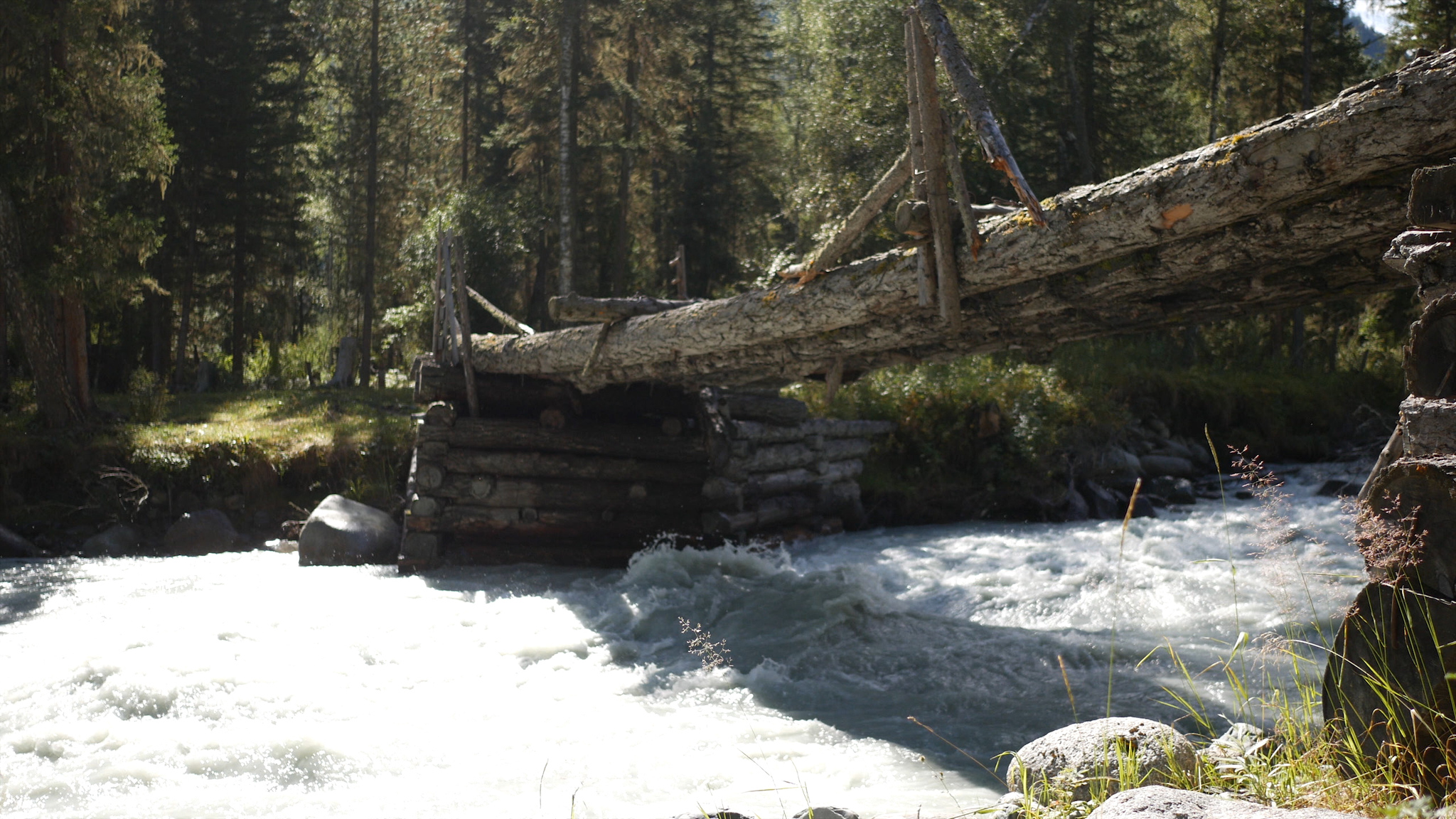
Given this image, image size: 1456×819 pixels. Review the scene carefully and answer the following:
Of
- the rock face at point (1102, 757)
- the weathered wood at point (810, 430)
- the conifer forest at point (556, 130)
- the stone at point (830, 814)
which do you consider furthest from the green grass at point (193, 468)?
the rock face at point (1102, 757)

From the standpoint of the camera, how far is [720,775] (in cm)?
412

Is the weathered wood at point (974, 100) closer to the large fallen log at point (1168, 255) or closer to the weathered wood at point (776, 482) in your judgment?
the large fallen log at point (1168, 255)

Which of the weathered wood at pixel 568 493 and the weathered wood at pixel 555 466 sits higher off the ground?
the weathered wood at pixel 555 466

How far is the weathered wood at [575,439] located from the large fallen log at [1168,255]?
281cm

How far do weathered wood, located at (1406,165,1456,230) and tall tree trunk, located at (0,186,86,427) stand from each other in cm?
1470

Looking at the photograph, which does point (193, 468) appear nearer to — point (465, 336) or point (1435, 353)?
point (465, 336)

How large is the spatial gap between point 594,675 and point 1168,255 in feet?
13.0

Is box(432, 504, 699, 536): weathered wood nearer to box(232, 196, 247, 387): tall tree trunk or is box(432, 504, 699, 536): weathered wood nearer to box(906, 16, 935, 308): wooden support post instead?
box(906, 16, 935, 308): wooden support post

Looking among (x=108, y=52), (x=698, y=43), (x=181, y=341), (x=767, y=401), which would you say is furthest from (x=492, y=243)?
(x=767, y=401)

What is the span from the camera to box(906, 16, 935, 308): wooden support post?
5.01 meters

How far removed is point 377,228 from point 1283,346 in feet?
74.7

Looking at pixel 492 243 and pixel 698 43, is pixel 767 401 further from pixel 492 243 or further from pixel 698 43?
pixel 698 43

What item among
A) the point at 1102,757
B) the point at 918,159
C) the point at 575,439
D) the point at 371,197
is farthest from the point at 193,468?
the point at 1102,757

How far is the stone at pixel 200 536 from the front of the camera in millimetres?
10570
